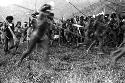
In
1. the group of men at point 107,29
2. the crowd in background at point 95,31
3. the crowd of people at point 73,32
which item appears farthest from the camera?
the group of men at point 107,29

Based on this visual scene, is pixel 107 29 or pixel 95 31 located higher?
pixel 95 31

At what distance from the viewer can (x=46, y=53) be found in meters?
9.49

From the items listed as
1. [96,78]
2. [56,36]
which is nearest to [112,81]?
[96,78]

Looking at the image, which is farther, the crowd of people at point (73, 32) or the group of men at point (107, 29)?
the group of men at point (107, 29)

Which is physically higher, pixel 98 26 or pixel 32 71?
pixel 98 26

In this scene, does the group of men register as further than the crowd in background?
Yes

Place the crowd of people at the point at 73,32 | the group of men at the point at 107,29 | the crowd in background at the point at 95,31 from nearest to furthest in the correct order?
1. the crowd of people at the point at 73,32
2. the crowd in background at the point at 95,31
3. the group of men at the point at 107,29

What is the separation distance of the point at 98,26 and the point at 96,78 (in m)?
6.86

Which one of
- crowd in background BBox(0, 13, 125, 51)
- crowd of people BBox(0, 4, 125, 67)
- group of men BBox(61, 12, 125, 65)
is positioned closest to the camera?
crowd of people BBox(0, 4, 125, 67)

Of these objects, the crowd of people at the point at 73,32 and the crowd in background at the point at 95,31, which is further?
the crowd in background at the point at 95,31

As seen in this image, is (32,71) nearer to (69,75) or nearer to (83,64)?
(69,75)

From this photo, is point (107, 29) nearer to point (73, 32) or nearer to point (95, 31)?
point (95, 31)

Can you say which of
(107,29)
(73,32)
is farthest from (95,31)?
(107,29)

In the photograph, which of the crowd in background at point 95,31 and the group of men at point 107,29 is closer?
the crowd in background at point 95,31
